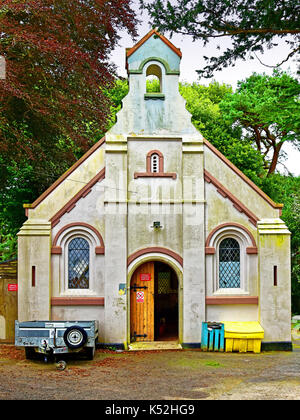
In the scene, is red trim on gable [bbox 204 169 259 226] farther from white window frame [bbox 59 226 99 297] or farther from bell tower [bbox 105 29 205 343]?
white window frame [bbox 59 226 99 297]

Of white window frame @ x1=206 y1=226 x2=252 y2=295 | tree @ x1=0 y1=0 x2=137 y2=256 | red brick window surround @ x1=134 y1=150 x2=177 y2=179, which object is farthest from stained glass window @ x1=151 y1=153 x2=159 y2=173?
tree @ x1=0 y1=0 x2=137 y2=256

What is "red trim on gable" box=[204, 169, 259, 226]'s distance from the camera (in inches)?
645

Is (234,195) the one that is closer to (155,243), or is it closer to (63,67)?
(155,243)

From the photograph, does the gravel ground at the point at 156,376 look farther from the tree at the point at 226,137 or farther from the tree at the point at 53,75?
the tree at the point at 226,137

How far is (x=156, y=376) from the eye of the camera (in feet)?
40.7

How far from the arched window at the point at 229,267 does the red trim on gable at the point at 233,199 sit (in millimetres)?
1056

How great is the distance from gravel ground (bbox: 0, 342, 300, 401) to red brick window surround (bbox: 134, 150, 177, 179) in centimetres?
569

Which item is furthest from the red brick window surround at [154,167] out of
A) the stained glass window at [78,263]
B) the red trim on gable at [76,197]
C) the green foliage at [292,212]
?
the green foliage at [292,212]

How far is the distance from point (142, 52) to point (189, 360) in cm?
1011

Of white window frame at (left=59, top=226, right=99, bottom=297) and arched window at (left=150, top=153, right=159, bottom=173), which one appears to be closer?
white window frame at (left=59, top=226, right=99, bottom=297)

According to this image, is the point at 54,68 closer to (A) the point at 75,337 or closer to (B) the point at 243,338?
(A) the point at 75,337

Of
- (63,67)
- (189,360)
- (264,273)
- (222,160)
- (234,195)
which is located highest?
(63,67)

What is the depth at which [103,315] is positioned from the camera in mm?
16016

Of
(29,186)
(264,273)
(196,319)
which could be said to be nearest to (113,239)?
(196,319)
